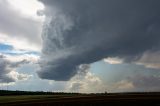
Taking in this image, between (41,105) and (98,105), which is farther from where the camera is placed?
(41,105)

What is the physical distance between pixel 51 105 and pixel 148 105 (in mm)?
31078

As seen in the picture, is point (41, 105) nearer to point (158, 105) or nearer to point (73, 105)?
point (73, 105)

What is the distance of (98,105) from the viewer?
91812mm

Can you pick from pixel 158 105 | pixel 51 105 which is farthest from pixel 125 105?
pixel 51 105

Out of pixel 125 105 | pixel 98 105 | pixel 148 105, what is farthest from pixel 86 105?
pixel 148 105

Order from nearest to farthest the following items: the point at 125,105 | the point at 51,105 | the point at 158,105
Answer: the point at 158,105
the point at 125,105
the point at 51,105

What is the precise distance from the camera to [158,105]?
83.4m

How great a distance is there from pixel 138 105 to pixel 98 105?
1220 cm

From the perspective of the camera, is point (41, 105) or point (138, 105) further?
point (41, 105)

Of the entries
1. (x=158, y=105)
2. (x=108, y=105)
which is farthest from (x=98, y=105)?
(x=158, y=105)

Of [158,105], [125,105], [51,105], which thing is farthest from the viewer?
[51,105]

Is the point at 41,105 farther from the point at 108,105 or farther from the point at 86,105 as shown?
the point at 108,105

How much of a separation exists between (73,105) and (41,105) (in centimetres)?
1155

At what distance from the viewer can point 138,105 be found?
88.2 meters
